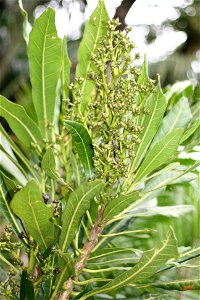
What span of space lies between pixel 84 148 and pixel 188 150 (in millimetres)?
213

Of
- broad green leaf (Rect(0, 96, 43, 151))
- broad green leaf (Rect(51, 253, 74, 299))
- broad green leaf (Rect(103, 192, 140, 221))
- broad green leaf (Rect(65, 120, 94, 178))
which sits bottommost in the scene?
broad green leaf (Rect(51, 253, 74, 299))

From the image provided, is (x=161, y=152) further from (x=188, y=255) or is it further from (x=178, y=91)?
(x=178, y=91)

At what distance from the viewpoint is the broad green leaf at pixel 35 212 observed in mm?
621

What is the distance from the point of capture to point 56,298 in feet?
2.41

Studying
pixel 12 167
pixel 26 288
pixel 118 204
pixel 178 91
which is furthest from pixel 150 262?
pixel 178 91

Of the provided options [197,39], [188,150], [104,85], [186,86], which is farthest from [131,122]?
[197,39]

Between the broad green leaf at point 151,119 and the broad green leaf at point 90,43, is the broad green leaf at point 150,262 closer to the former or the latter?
the broad green leaf at point 151,119

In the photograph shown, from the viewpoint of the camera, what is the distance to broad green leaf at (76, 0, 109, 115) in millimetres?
800

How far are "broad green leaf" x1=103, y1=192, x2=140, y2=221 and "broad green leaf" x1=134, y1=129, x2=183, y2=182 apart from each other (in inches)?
2.9

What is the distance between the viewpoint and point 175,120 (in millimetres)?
857

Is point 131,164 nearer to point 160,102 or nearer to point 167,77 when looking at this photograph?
point 160,102

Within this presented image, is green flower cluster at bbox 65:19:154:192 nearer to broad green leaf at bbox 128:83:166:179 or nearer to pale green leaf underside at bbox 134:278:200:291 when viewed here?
broad green leaf at bbox 128:83:166:179

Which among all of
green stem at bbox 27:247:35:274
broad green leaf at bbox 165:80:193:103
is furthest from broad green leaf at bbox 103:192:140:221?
broad green leaf at bbox 165:80:193:103

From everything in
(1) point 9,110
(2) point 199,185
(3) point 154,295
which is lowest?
(3) point 154,295
